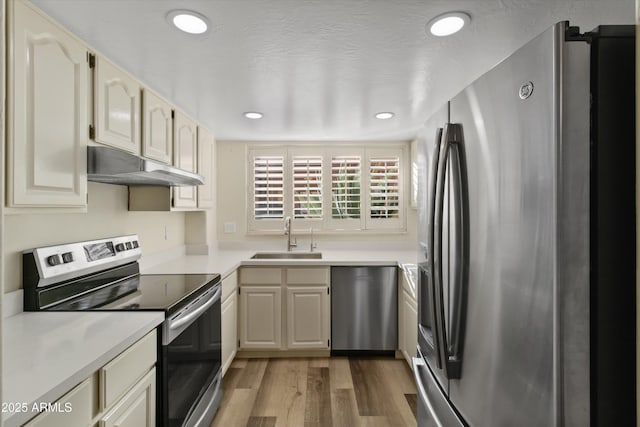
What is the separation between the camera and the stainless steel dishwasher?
3.00 m

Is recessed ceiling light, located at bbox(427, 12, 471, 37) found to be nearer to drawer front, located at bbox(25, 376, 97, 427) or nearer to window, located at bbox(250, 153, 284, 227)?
drawer front, located at bbox(25, 376, 97, 427)

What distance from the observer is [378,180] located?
12.1 feet

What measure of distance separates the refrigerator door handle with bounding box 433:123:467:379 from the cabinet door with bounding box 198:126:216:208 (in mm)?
2243

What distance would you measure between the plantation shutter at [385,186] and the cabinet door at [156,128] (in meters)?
2.06

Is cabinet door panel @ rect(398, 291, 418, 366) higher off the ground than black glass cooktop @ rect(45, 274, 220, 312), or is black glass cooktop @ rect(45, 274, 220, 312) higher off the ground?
black glass cooktop @ rect(45, 274, 220, 312)

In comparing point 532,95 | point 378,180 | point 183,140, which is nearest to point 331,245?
point 378,180

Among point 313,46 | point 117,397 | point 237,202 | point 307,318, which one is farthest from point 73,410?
point 237,202

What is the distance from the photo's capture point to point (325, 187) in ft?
12.2

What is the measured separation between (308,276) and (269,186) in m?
1.16

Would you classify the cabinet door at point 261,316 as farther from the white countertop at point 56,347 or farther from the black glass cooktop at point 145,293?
the white countertop at point 56,347


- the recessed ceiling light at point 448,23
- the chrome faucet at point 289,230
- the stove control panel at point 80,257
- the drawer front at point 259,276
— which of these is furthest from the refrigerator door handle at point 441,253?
the chrome faucet at point 289,230

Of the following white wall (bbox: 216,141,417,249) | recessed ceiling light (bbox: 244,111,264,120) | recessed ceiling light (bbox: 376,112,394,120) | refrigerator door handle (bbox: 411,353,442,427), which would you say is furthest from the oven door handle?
recessed ceiling light (bbox: 376,112,394,120)

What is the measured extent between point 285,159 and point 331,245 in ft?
3.36

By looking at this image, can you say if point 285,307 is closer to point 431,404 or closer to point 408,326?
point 408,326
